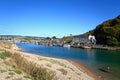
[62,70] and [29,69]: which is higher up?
[29,69]

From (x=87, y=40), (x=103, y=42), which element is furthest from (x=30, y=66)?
(x=87, y=40)

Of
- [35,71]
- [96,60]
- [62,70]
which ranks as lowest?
[96,60]

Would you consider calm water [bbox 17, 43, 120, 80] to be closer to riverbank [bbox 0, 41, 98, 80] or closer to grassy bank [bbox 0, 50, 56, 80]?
riverbank [bbox 0, 41, 98, 80]

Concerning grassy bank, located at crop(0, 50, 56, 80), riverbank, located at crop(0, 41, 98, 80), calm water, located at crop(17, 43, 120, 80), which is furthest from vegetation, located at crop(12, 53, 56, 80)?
calm water, located at crop(17, 43, 120, 80)

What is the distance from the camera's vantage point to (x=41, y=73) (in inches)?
666

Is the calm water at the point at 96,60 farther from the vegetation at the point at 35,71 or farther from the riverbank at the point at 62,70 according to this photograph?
the vegetation at the point at 35,71

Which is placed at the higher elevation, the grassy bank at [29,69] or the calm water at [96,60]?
the grassy bank at [29,69]

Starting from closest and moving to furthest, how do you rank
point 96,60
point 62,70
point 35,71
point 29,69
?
point 35,71 < point 29,69 < point 62,70 < point 96,60

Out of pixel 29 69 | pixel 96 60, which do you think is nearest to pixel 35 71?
pixel 29 69

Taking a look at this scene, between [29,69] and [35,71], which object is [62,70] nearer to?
[29,69]

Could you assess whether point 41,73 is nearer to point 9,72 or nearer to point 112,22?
point 9,72

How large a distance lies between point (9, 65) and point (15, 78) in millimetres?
4032

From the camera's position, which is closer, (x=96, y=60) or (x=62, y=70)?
(x=62, y=70)

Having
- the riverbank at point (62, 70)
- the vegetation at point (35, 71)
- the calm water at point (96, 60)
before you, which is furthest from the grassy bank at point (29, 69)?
the calm water at point (96, 60)
